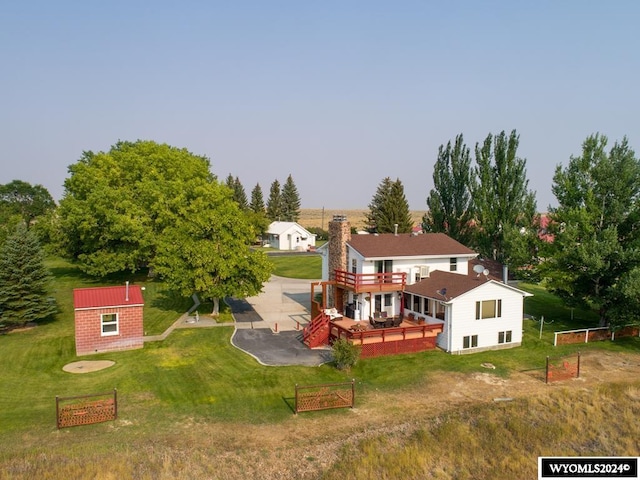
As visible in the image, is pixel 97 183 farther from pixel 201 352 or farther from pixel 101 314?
pixel 201 352

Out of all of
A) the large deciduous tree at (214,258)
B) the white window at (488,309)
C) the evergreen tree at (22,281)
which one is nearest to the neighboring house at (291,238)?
the large deciduous tree at (214,258)

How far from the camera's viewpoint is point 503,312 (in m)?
28.4

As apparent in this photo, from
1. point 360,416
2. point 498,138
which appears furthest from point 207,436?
point 498,138

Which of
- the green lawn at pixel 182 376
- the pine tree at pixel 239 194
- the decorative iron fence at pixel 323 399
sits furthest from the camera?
the pine tree at pixel 239 194

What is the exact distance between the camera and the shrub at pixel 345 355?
23.7m

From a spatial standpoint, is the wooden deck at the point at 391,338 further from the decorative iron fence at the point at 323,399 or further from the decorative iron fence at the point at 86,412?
the decorative iron fence at the point at 86,412

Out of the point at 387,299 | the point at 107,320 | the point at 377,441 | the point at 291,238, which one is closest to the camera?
the point at 377,441

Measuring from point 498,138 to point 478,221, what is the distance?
8480 mm

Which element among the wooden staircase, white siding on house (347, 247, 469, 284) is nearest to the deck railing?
the wooden staircase

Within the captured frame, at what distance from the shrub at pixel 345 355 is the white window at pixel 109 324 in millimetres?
13240

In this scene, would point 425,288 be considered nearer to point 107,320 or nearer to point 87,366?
point 107,320

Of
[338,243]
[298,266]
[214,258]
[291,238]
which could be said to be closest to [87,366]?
[214,258]

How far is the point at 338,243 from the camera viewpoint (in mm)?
34188

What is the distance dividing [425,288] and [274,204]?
78.2 meters
